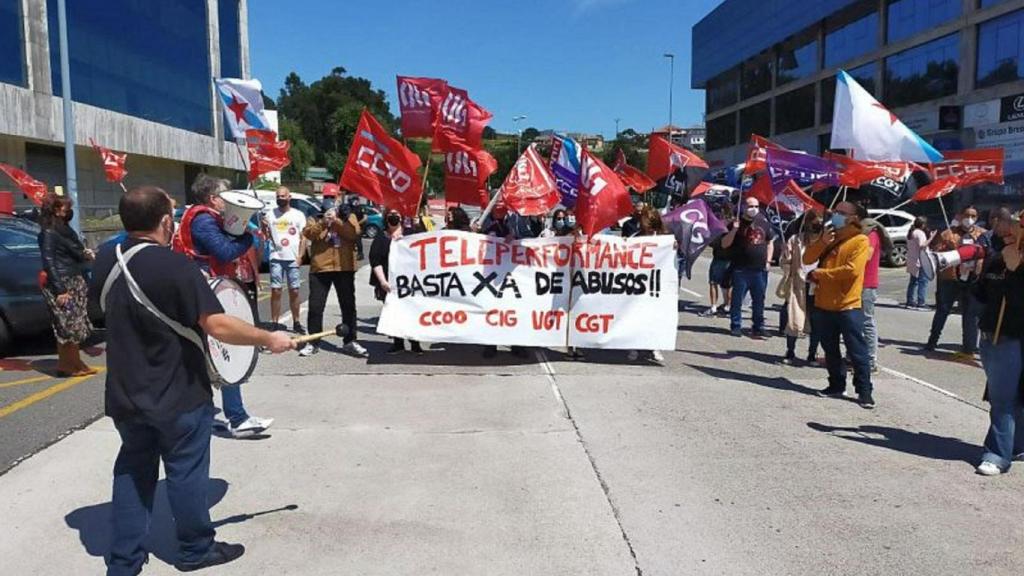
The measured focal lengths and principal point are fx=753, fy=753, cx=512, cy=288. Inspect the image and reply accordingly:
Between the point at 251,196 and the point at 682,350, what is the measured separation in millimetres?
5600

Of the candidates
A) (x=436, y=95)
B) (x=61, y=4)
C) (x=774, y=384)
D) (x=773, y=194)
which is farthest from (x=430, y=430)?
(x=61, y=4)

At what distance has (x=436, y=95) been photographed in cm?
846

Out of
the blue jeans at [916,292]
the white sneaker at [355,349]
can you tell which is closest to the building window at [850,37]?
the blue jeans at [916,292]

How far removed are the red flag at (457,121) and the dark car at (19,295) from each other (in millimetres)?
4473

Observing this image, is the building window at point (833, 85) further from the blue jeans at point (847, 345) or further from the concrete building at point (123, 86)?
the blue jeans at point (847, 345)

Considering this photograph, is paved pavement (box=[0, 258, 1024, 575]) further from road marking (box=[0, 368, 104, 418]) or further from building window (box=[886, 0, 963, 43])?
building window (box=[886, 0, 963, 43])

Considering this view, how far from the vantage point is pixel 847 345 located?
265 inches

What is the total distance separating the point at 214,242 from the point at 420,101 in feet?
12.8

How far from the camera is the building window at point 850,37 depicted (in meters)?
36.8

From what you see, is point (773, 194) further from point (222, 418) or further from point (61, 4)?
point (61, 4)

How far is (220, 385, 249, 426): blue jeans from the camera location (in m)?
5.36

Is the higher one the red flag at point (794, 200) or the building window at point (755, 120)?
the building window at point (755, 120)

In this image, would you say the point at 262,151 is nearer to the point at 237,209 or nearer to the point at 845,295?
the point at 237,209

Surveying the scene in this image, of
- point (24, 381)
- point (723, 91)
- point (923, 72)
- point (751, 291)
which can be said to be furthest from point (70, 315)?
point (723, 91)
